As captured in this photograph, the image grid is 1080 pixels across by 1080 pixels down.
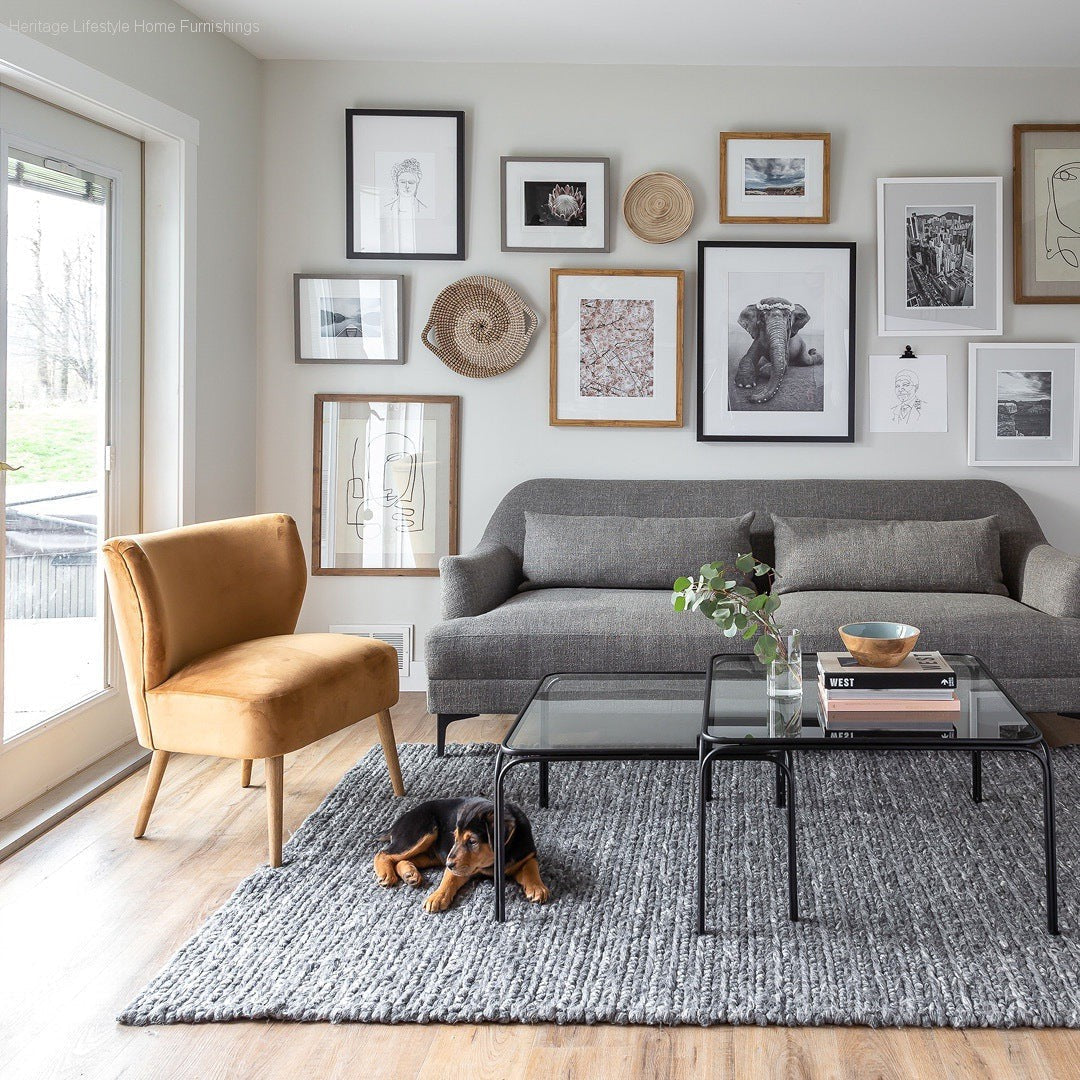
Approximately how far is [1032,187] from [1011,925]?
119 inches

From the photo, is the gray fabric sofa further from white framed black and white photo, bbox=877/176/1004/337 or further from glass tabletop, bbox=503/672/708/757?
white framed black and white photo, bbox=877/176/1004/337

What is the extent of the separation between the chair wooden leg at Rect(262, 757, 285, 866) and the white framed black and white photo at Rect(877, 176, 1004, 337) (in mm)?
Answer: 2869

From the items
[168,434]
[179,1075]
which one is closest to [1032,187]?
[168,434]

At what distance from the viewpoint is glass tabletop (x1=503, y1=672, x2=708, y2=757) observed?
2.16m

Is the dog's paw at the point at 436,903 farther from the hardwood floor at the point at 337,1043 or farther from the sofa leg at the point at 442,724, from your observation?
the sofa leg at the point at 442,724

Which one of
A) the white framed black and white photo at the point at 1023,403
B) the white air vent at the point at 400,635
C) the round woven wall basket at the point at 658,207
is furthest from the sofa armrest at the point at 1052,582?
the white air vent at the point at 400,635

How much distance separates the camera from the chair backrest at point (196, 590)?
2543 millimetres

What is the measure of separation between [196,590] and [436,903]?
108cm

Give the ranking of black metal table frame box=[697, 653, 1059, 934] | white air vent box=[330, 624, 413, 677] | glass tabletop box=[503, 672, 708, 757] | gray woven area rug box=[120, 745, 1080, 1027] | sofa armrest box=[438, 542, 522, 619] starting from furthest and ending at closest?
white air vent box=[330, 624, 413, 677] → sofa armrest box=[438, 542, 522, 619] → glass tabletop box=[503, 672, 708, 757] → black metal table frame box=[697, 653, 1059, 934] → gray woven area rug box=[120, 745, 1080, 1027]

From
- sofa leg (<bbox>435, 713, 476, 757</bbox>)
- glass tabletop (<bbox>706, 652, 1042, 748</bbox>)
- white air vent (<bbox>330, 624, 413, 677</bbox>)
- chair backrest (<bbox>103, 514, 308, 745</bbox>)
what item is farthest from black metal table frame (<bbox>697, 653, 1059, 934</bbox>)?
white air vent (<bbox>330, 624, 413, 677</bbox>)

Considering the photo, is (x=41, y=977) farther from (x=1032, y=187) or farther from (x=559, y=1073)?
(x=1032, y=187)

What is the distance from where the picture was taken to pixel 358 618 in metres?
4.27

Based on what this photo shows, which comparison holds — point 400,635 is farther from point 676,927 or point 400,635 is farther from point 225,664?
point 676,927

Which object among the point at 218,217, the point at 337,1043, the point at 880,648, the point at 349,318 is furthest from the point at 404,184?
the point at 337,1043
